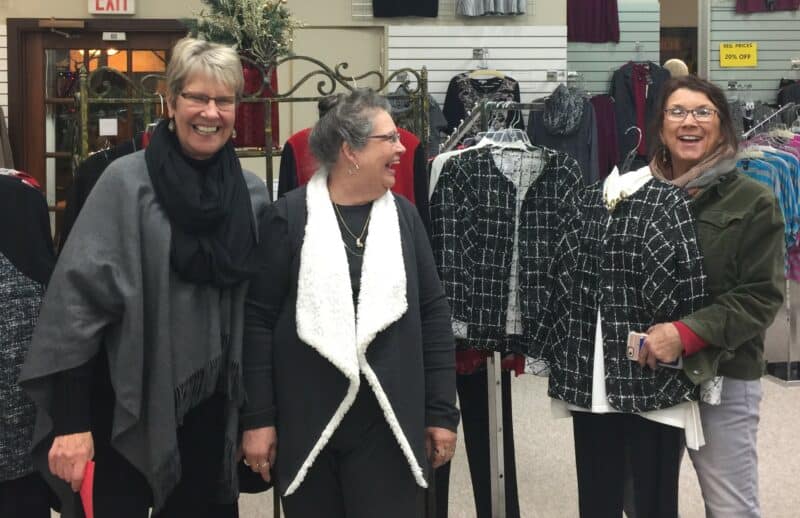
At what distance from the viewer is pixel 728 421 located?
2.54 metres

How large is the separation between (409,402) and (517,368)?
45.7 inches

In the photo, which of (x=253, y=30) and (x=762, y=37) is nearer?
(x=253, y=30)

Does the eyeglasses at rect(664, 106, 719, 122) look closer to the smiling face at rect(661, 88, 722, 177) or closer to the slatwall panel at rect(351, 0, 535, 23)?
the smiling face at rect(661, 88, 722, 177)

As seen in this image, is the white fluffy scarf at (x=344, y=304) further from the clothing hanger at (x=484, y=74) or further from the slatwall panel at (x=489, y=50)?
the slatwall panel at (x=489, y=50)

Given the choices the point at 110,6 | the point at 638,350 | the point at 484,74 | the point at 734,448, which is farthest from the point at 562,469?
the point at 110,6

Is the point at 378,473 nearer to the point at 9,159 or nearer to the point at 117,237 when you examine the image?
the point at 117,237

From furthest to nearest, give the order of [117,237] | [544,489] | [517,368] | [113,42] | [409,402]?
1. [113,42]
2. [544,489]
3. [517,368]
4. [409,402]
5. [117,237]

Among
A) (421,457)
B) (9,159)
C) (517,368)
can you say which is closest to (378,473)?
(421,457)

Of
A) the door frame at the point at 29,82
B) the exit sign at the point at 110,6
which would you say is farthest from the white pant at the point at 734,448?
the exit sign at the point at 110,6

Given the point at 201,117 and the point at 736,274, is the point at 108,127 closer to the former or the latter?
the point at 201,117

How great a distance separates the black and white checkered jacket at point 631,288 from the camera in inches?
97.4

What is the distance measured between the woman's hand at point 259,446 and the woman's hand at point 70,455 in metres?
0.37

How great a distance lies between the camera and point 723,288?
2.49m

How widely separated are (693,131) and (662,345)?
605 mm
